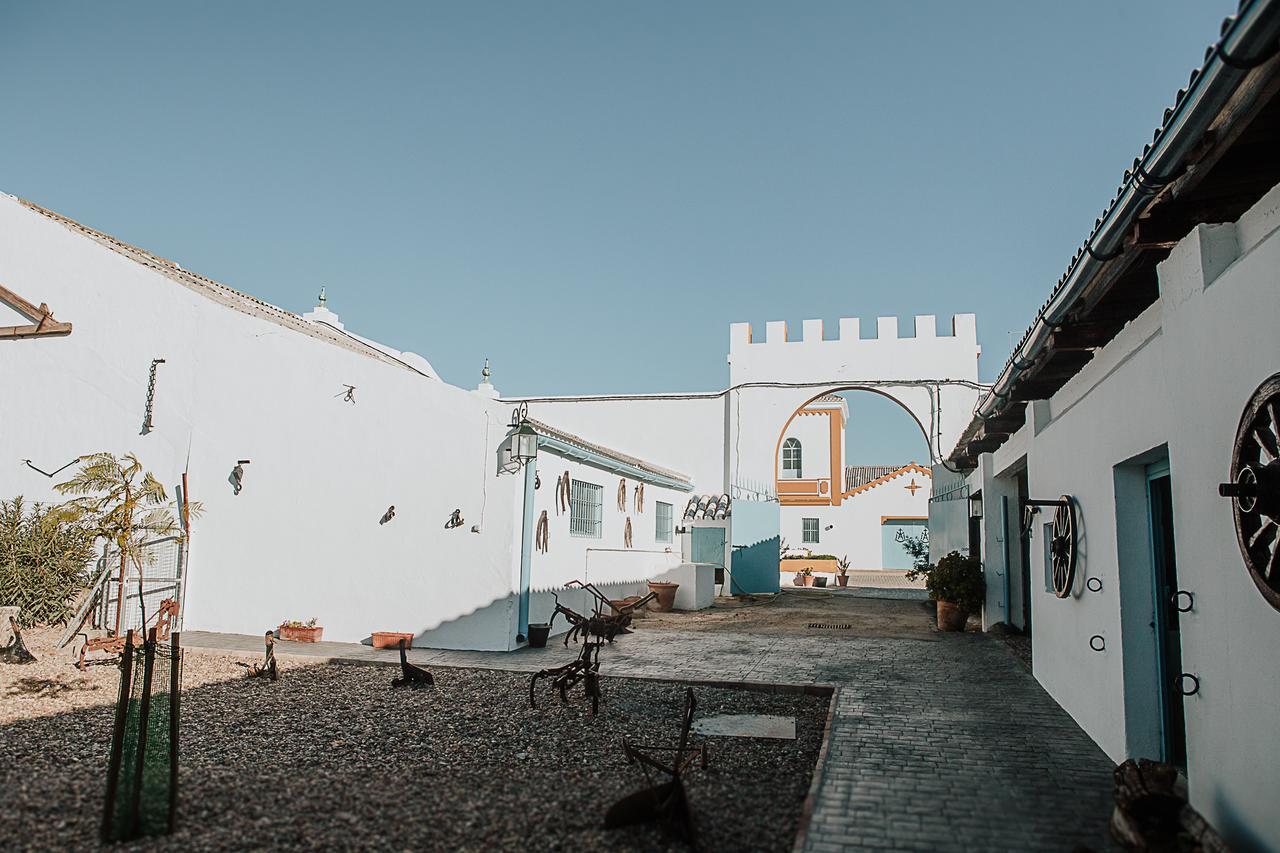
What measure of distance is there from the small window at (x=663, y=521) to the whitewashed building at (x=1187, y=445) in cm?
1138

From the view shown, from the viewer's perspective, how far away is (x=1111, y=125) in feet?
23.0

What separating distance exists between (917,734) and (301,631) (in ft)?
25.5

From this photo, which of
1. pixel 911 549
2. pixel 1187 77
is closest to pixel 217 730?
pixel 1187 77

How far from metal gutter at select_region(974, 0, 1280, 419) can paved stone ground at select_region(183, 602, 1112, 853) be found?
2.81 metres

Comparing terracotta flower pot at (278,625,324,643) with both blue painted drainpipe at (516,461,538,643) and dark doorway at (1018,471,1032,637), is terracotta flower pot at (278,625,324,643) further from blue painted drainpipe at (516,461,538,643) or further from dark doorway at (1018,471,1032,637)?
dark doorway at (1018,471,1032,637)

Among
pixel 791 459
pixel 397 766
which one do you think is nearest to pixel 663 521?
pixel 397 766

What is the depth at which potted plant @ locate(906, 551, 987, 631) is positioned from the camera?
1253 centimetres

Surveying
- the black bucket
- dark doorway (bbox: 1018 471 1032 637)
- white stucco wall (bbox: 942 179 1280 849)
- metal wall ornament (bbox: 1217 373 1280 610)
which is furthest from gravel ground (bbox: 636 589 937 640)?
metal wall ornament (bbox: 1217 373 1280 610)

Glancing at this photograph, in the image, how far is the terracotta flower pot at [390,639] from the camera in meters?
10.2

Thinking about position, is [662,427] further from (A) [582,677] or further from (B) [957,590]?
(A) [582,677]

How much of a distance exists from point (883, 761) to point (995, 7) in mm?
6389

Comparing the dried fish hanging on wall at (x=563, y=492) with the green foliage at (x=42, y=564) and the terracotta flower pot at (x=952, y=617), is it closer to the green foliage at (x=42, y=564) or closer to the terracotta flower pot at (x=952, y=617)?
the green foliage at (x=42, y=564)

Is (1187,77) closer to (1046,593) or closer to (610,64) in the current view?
(1046,593)

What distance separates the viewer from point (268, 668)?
27.0ft
